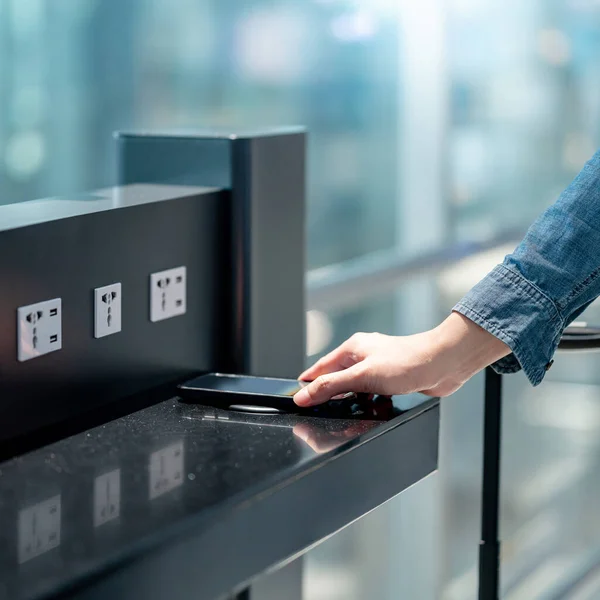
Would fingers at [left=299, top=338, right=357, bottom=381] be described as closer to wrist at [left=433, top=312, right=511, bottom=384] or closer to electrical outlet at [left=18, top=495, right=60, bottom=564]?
wrist at [left=433, top=312, right=511, bottom=384]

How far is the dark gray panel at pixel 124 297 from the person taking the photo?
3.78ft

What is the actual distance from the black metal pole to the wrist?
0.65ft

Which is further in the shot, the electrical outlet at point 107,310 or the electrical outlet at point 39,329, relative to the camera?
the electrical outlet at point 107,310

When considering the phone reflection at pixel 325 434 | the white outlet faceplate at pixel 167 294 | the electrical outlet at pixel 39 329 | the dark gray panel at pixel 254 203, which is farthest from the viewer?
the dark gray panel at pixel 254 203

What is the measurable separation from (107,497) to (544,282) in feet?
1.76

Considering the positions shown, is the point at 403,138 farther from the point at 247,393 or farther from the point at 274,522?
the point at 274,522

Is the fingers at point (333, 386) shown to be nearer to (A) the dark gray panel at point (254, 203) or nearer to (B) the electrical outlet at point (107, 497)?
(B) the electrical outlet at point (107, 497)

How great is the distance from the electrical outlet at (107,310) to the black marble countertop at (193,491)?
0.46 feet

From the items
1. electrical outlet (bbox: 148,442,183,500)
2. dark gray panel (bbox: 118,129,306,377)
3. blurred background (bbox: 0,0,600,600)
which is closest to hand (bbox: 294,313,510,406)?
electrical outlet (bbox: 148,442,183,500)

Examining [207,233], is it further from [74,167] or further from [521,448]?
[74,167]

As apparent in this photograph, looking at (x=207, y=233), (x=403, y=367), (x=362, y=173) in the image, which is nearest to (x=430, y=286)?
(x=362, y=173)

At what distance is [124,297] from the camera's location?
1.34 metres

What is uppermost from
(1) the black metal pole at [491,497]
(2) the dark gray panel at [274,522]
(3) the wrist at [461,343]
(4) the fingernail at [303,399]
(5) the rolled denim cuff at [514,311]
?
(5) the rolled denim cuff at [514,311]

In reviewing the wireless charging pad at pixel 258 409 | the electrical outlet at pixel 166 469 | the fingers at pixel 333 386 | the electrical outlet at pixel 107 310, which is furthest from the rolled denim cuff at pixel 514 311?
the electrical outlet at pixel 107 310
